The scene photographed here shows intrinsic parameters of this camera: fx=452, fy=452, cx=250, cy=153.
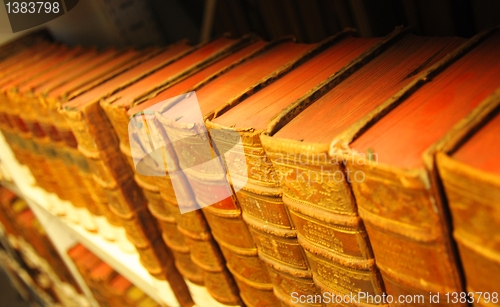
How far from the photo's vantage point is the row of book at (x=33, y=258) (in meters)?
2.53

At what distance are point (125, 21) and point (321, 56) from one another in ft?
3.14

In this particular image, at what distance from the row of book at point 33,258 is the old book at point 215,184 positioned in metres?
1.82

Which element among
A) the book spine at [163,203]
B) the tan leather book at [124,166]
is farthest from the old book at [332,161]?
the tan leather book at [124,166]

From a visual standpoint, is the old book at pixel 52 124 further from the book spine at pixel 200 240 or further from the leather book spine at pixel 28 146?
the book spine at pixel 200 240

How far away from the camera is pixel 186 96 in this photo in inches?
33.4

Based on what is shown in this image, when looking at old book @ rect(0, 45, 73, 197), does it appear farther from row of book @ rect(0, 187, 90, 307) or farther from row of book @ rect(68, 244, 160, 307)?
row of book @ rect(0, 187, 90, 307)

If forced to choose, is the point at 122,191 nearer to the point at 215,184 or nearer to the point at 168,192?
the point at 168,192

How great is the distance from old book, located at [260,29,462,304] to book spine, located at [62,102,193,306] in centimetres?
56

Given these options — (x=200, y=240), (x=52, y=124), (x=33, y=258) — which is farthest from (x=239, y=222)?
(x=33, y=258)

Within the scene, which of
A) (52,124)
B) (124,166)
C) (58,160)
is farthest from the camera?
(58,160)

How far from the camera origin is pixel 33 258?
2998 millimetres

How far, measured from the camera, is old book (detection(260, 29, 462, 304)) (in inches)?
21.7

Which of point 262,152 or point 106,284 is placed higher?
point 262,152

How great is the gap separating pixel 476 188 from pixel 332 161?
0.53ft
